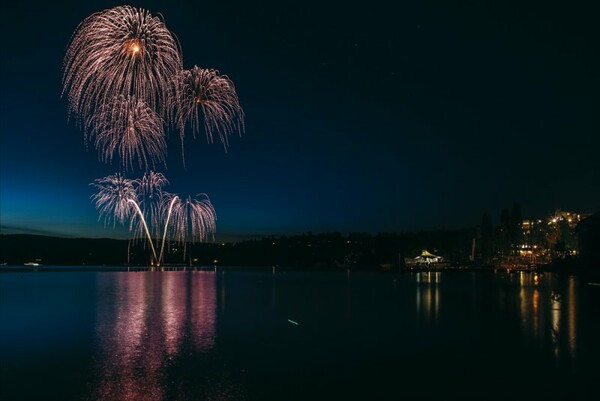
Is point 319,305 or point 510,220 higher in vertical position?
point 510,220

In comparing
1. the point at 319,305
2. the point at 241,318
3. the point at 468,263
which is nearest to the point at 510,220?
the point at 468,263

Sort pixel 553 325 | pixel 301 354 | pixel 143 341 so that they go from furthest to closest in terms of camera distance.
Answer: pixel 553 325, pixel 143 341, pixel 301 354

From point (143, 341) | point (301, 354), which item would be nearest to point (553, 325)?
point (301, 354)

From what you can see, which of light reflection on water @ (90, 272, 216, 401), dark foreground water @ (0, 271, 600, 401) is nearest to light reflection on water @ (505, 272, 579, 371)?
dark foreground water @ (0, 271, 600, 401)

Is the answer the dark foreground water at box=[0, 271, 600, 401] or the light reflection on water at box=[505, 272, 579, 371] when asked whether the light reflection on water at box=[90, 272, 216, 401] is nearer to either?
the dark foreground water at box=[0, 271, 600, 401]

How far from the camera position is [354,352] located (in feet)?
72.2

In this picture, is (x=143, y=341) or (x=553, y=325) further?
(x=553, y=325)

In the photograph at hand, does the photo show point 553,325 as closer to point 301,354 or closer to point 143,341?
point 301,354

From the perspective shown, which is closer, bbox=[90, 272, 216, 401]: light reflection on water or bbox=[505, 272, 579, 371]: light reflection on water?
bbox=[90, 272, 216, 401]: light reflection on water

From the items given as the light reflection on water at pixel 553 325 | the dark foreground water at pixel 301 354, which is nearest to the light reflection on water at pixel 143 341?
the dark foreground water at pixel 301 354

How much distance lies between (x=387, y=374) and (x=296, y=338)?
874 cm

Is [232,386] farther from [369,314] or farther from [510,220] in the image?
[510,220]

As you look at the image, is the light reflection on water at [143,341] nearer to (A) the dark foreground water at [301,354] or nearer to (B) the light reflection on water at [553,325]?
(A) the dark foreground water at [301,354]

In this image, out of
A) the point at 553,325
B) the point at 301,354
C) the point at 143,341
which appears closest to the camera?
the point at 301,354
